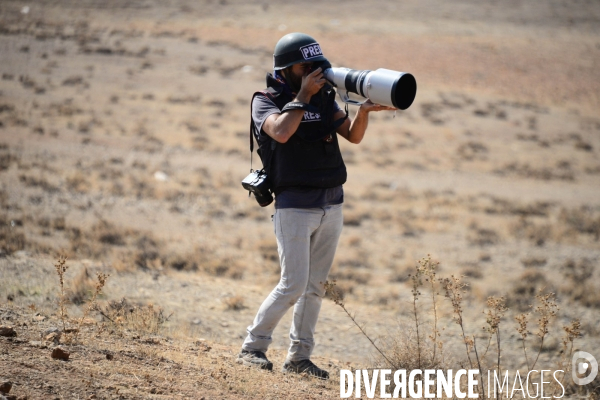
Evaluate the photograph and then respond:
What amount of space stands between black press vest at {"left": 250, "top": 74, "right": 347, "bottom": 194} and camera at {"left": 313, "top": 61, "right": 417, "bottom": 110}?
227 millimetres

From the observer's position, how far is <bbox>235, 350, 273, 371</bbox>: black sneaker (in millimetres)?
4504

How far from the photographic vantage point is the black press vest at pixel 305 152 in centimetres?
424

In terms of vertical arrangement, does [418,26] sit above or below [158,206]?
above

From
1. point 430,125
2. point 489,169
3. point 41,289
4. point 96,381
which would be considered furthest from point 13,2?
point 96,381

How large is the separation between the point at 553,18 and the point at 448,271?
56937 millimetres

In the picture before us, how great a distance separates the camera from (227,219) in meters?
12.7

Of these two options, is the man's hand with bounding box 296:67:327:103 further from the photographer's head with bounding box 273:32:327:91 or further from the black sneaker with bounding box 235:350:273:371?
the black sneaker with bounding box 235:350:273:371

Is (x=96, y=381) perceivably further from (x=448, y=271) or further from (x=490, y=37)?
(x=490, y=37)

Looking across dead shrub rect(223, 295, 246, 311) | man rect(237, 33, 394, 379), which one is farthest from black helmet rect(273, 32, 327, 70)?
dead shrub rect(223, 295, 246, 311)

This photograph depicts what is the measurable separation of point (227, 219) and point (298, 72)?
28.1ft

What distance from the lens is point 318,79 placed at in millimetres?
4141

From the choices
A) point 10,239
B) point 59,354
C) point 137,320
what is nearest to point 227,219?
point 10,239

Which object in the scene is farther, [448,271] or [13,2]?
[13,2]

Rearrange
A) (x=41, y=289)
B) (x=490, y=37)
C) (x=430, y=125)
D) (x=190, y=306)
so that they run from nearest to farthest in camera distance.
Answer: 1. (x=41, y=289)
2. (x=190, y=306)
3. (x=430, y=125)
4. (x=490, y=37)
